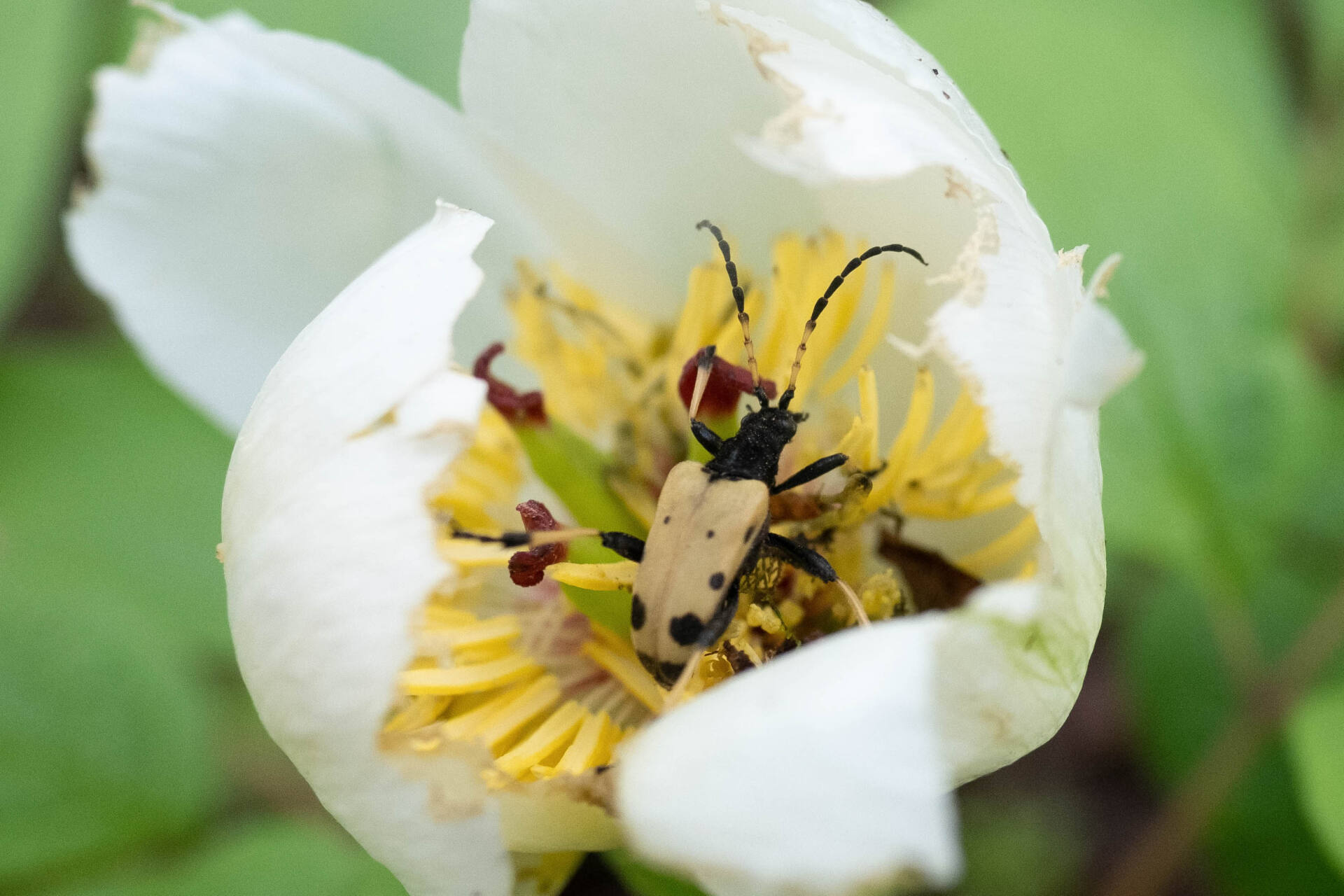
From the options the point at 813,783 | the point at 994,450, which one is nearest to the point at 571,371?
the point at 994,450

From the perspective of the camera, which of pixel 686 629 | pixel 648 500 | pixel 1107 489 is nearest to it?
pixel 686 629

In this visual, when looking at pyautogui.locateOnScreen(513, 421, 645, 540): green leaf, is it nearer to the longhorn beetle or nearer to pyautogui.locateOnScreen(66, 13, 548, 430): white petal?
the longhorn beetle

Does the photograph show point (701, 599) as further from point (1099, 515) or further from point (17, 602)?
point (17, 602)

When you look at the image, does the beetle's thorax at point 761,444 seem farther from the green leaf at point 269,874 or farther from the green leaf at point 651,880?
the green leaf at point 269,874

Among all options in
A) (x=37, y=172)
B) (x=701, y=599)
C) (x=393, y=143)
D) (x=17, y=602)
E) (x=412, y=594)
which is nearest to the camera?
(x=412, y=594)

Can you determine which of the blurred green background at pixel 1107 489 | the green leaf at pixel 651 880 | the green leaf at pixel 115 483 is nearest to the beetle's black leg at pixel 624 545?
the green leaf at pixel 651 880

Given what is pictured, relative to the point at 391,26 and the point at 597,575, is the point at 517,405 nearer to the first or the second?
the point at 597,575

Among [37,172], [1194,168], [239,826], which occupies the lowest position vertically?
[239,826]

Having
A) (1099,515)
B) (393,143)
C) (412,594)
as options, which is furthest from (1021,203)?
(393,143)
